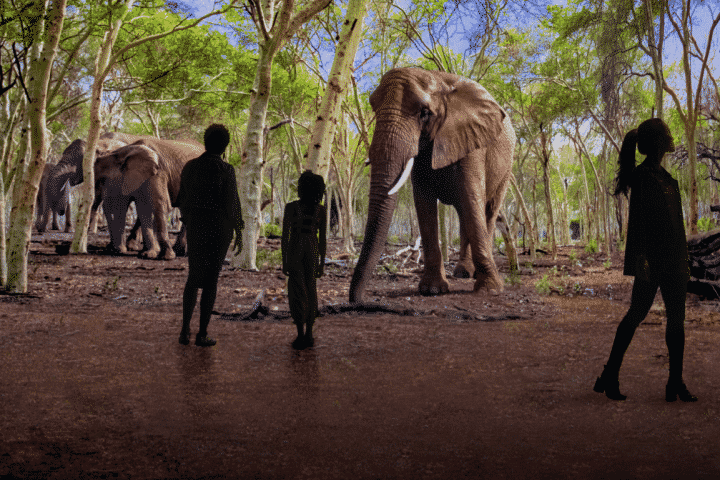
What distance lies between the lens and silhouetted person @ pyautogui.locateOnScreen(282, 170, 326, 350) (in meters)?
4.53

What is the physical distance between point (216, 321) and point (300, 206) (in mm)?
2140

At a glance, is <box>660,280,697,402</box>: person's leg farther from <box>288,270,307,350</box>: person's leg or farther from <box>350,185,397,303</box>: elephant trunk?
<box>350,185,397,303</box>: elephant trunk

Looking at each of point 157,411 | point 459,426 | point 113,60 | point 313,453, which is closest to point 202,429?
point 157,411

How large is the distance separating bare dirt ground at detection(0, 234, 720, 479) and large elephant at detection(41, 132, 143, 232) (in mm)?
12181

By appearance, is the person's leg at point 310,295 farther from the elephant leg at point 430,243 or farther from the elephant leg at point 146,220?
the elephant leg at point 146,220

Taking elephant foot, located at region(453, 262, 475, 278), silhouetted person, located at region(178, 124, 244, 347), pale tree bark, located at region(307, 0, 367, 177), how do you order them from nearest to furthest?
silhouetted person, located at region(178, 124, 244, 347), pale tree bark, located at region(307, 0, 367, 177), elephant foot, located at region(453, 262, 475, 278)

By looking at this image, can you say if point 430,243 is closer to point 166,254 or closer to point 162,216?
point 166,254

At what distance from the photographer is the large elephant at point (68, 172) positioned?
17516 millimetres

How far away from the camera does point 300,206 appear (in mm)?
4605

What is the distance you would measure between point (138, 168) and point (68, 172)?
8.96m

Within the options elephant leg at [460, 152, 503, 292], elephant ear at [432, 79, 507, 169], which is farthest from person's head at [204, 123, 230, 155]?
elephant leg at [460, 152, 503, 292]

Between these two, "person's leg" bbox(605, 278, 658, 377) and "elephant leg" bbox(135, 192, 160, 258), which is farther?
"elephant leg" bbox(135, 192, 160, 258)

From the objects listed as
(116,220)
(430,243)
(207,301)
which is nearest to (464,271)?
(430,243)

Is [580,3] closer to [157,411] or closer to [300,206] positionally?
[300,206]
